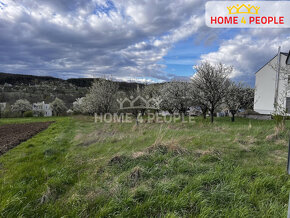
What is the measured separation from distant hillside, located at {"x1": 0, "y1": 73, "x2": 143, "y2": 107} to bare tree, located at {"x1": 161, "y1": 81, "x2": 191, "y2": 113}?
52.0 metres

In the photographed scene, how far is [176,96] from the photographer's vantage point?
22109mm

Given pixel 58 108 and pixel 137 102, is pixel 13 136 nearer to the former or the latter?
pixel 137 102

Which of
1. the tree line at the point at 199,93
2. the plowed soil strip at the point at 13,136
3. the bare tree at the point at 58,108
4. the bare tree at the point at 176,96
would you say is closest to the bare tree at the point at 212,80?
the tree line at the point at 199,93

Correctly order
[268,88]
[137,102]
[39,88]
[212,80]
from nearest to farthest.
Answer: [212,80], [137,102], [268,88], [39,88]

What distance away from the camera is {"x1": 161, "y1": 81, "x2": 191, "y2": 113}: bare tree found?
21828 mm

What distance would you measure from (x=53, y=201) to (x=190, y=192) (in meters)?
2.52

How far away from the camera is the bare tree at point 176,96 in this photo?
21.8m

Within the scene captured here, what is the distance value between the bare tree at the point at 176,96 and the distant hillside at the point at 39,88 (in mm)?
52026

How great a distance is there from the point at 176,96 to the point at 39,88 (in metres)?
99.1

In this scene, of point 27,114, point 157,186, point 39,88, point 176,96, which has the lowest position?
point 27,114

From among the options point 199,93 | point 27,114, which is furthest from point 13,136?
point 27,114

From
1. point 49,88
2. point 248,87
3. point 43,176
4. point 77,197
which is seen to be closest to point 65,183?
point 43,176

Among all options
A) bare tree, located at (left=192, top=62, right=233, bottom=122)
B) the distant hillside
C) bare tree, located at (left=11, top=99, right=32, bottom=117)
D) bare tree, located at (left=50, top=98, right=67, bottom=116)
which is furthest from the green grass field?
the distant hillside

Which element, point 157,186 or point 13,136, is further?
point 13,136
